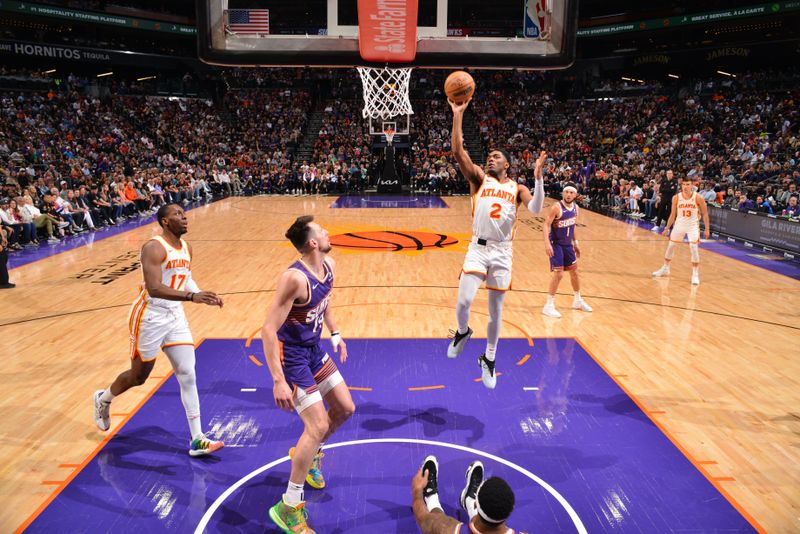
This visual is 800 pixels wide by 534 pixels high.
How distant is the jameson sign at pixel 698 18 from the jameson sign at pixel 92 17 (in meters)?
21.1

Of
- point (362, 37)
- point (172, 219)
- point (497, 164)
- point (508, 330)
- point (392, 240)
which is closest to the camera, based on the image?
point (172, 219)

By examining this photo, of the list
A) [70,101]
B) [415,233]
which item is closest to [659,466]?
[415,233]

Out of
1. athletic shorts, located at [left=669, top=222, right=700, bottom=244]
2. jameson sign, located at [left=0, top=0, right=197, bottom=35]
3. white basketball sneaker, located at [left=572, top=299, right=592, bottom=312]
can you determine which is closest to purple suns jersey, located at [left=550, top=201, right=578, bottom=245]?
white basketball sneaker, located at [left=572, top=299, right=592, bottom=312]

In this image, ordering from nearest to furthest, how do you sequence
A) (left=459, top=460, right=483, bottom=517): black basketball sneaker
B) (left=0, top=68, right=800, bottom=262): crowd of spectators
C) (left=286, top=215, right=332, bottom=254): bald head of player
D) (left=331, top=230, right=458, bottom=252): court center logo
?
1. (left=286, top=215, right=332, bottom=254): bald head of player
2. (left=459, top=460, right=483, bottom=517): black basketball sneaker
3. (left=331, top=230, right=458, bottom=252): court center logo
4. (left=0, top=68, right=800, bottom=262): crowd of spectators

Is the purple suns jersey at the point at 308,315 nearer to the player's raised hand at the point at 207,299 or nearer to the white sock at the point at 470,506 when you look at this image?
the player's raised hand at the point at 207,299

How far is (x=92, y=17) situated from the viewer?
27.0 meters

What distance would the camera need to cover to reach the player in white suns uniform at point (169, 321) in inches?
163

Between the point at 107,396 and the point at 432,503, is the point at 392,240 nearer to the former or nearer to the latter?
the point at 107,396

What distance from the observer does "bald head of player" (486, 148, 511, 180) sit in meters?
4.62

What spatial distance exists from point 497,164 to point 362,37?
539 cm

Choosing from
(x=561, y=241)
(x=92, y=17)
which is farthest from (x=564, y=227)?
(x=92, y=17)

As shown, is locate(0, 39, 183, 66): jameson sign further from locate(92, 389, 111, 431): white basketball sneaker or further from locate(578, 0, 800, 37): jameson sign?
locate(92, 389, 111, 431): white basketball sneaker

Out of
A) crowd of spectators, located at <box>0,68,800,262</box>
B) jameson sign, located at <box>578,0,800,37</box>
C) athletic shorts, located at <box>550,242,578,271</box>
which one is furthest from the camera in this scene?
jameson sign, located at <box>578,0,800,37</box>

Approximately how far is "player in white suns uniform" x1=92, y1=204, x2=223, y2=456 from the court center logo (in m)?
8.45
